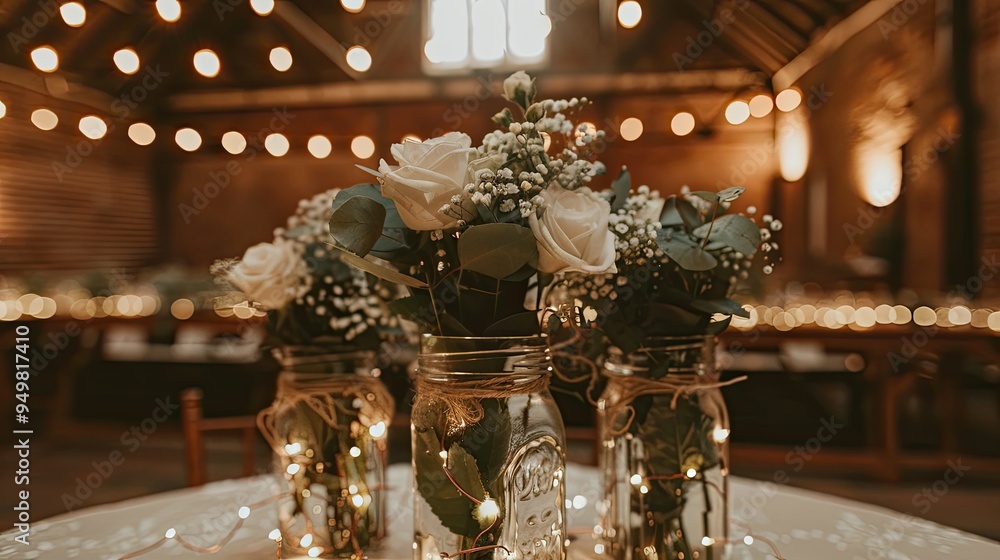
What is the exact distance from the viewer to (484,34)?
8102 millimetres

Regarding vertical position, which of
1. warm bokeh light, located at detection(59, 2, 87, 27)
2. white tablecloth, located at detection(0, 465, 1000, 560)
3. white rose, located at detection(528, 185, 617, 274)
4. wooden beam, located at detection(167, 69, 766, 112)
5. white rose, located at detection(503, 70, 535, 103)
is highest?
wooden beam, located at detection(167, 69, 766, 112)

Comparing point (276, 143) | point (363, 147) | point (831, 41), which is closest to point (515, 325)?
point (276, 143)

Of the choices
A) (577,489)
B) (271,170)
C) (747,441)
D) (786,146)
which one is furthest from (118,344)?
(786,146)

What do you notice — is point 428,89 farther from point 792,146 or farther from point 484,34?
point 792,146

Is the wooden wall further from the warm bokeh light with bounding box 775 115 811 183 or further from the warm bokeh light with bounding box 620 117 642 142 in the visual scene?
the warm bokeh light with bounding box 775 115 811 183

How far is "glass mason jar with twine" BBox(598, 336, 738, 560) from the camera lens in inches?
38.5

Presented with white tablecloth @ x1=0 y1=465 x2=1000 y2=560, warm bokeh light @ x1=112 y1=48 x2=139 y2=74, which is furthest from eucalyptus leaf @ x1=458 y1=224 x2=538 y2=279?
warm bokeh light @ x1=112 y1=48 x2=139 y2=74

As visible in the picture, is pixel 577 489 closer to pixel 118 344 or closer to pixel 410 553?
pixel 410 553

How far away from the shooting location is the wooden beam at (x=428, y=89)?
810cm

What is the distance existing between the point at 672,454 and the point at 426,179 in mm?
545

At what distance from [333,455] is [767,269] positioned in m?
0.75

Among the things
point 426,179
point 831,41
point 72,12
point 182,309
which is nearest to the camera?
point 426,179

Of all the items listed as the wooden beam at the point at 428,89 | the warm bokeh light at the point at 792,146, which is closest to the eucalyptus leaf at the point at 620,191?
the wooden beam at the point at 428,89

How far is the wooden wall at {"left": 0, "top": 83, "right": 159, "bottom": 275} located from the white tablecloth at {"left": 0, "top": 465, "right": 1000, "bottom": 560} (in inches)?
317
